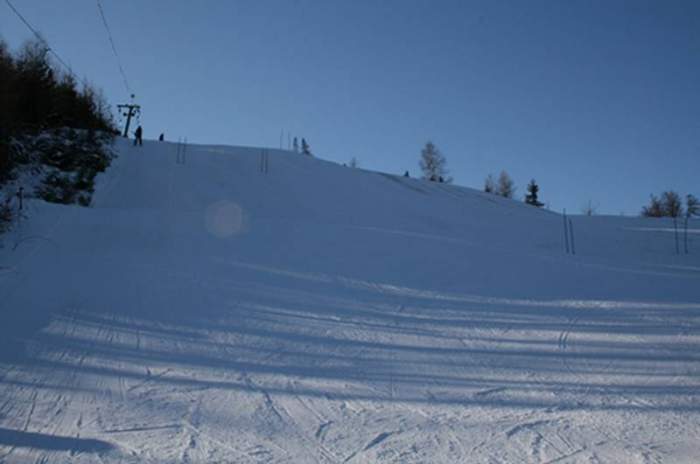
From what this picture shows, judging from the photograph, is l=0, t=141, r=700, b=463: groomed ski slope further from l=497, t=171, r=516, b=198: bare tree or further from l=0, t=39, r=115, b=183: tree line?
l=497, t=171, r=516, b=198: bare tree

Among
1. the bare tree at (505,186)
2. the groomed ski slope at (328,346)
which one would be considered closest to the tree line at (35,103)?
the groomed ski slope at (328,346)

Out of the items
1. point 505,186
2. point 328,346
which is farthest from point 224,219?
point 505,186

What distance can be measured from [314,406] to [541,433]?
1.94 m

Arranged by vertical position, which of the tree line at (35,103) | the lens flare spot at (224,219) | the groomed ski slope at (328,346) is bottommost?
the groomed ski slope at (328,346)

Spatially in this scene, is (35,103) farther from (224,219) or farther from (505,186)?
(505,186)

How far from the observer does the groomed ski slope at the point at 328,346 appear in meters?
3.69

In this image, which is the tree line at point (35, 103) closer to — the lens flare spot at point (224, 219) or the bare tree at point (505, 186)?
the lens flare spot at point (224, 219)

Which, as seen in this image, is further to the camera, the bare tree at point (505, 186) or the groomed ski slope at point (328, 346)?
the bare tree at point (505, 186)

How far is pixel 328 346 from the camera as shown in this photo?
574 centimetres

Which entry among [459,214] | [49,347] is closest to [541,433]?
[49,347]

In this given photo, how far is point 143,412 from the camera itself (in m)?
4.04

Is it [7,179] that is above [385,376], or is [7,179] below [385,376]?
above

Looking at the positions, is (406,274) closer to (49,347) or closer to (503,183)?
(49,347)

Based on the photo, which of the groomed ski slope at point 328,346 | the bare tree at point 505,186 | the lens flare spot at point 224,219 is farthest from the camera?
the bare tree at point 505,186
